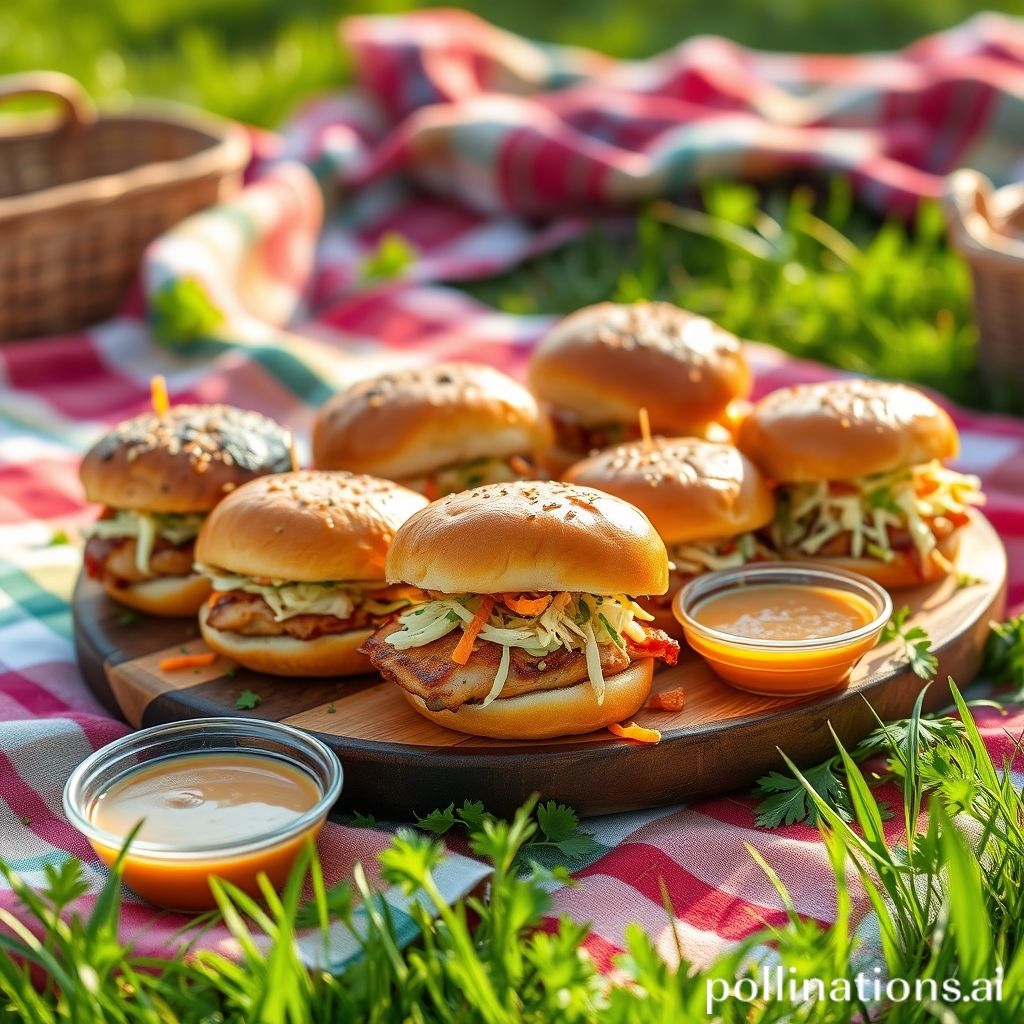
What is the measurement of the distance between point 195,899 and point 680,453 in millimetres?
1830

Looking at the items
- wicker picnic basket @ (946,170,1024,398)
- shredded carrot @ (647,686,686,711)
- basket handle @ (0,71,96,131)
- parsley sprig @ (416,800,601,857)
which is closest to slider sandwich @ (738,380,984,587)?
shredded carrot @ (647,686,686,711)

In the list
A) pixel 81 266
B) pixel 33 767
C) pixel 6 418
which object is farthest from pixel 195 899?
pixel 81 266

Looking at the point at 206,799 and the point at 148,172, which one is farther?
the point at 148,172

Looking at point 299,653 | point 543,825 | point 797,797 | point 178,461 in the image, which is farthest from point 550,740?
point 178,461

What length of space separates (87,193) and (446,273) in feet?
6.11

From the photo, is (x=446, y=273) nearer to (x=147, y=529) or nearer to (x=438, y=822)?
(x=147, y=529)

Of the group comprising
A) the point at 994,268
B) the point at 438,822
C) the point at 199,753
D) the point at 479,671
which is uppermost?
the point at 994,268

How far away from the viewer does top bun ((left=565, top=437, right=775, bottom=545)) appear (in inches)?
150

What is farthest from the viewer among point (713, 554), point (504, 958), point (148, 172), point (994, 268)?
point (148, 172)

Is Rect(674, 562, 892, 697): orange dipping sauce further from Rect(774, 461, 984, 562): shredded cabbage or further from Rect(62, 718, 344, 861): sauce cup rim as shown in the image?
Rect(62, 718, 344, 861): sauce cup rim

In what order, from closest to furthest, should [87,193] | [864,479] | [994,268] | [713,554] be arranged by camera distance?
[713,554], [864,479], [994,268], [87,193]

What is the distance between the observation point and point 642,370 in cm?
447

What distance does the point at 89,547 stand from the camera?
4297 mm

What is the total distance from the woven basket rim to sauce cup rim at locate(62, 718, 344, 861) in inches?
136
